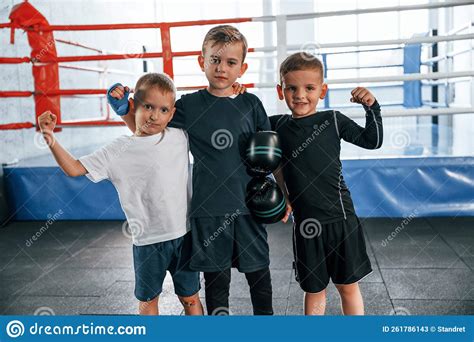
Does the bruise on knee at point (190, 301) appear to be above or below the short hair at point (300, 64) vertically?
below

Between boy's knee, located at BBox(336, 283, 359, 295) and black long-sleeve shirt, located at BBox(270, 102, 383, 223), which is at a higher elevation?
black long-sleeve shirt, located at BBox(270, 102, 383, 223)

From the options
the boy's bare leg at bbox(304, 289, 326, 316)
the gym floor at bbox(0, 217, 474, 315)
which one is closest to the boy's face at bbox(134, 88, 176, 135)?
the boy's bare leg at bbox(304, 289, 326, 316)

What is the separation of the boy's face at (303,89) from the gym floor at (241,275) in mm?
800

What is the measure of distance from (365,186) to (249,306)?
1.39m

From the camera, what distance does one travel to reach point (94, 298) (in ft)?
6.39

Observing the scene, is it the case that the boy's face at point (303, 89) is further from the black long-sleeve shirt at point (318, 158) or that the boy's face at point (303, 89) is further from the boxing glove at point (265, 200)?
the boxing glove at point (265, 200)

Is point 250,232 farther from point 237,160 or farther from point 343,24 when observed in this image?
point 343,24

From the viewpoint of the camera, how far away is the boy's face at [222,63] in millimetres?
1304

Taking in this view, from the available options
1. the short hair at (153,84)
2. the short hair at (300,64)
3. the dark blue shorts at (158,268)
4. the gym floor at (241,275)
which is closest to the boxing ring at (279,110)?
the gym floor at (241,275)

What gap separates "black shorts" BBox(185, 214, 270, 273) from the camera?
1.34 m

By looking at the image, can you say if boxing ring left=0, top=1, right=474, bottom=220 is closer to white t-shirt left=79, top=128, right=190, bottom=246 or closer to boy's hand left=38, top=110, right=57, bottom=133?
white t-shirt left=79, top=128, right=190, bottom=246

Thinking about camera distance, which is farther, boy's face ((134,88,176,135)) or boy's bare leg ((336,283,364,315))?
boy's bare leg ((336,283,364,315))

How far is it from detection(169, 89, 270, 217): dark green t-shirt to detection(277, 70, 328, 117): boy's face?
11 cm

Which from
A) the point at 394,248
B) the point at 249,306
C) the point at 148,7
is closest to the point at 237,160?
the point at 249,306
